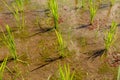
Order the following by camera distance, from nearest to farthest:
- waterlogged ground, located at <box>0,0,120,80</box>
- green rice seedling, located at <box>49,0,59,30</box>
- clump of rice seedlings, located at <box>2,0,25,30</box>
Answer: waterlogged ground, located at <box>0,0,120,80</box> → green rice seedling, located at <box>49,0,59,30</box> → clump of rice seedlings, located at <box>2,0,25,30</box>

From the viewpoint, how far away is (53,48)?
2521 mm

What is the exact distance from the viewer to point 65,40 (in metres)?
2.62

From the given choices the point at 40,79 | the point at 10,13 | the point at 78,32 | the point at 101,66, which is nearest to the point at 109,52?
the point at 101,66

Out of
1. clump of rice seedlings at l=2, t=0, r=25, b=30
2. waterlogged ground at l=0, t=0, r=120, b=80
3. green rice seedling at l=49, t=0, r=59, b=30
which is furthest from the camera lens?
clump of rice seedlings at l=2, t=0, r=25, b=30

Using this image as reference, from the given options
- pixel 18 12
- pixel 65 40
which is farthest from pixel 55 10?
pixel 18 12

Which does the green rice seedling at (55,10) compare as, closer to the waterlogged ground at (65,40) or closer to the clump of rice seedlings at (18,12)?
the waterlogged ground at (65,40)

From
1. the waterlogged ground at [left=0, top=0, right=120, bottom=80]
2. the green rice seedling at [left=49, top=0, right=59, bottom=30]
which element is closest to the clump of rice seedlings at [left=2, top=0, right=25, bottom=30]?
the waterlogged ground at [left=0, top=0, right=120, bottom=80]

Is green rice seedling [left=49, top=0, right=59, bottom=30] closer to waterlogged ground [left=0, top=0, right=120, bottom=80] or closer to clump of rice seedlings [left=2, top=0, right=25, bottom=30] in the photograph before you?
waterlogged ground [left=0, top=0, right=120, bottom=80]

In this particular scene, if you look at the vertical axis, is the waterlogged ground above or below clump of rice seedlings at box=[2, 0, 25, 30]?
below

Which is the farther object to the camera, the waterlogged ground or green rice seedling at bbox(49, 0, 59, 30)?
green rice seedling at bbox(49, 0, 59, 30)

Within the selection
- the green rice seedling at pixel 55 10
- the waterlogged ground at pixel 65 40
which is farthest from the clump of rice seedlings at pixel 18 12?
the green rice seedling at pixel 55 10

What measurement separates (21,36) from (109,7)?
1235 millimetres

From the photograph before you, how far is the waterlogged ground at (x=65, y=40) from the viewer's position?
88.4 inches

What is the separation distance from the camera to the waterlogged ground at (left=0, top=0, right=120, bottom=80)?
2.24 m
